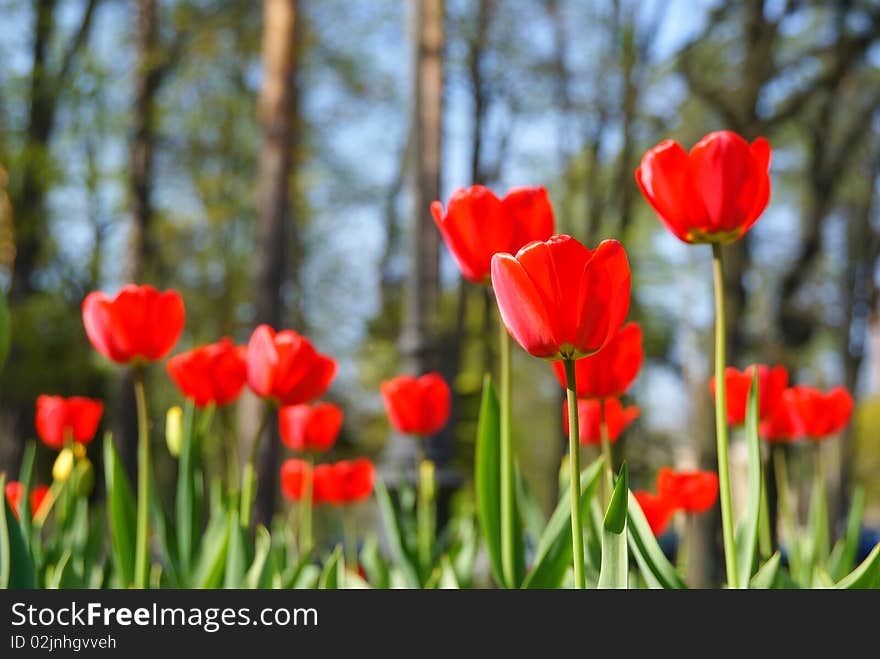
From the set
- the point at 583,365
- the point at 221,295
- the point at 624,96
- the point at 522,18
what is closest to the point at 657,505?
the point at 583,365

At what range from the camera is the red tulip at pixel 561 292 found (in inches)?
44.8

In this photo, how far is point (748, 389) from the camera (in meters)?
2.19

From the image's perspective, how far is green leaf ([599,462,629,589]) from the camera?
1.16 m

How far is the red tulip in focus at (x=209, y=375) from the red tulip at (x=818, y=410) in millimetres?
1336

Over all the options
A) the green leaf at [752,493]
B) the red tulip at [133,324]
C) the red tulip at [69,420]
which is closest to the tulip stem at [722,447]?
the green leaf at [752,493]

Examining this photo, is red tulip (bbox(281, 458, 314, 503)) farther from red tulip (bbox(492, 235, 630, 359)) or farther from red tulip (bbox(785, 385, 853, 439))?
red tulip (bbox(492, 235, 630, 359))

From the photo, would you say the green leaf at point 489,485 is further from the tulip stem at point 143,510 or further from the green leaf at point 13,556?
the green leaf at point 13,556

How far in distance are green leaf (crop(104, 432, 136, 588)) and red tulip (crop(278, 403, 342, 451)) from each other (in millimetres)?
857

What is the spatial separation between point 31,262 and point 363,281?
26.3ft

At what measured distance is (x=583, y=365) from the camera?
5.31 feet

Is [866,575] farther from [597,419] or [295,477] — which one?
[295,477]

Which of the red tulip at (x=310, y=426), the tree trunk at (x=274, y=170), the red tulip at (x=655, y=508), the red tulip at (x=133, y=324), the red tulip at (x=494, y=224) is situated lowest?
the red tulip at (x=655, y=508)

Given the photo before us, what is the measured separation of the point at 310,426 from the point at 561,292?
1.66m

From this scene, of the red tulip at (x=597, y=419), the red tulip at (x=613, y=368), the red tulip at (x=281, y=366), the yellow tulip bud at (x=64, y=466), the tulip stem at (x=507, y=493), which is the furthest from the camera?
the yellow tulip bud at (x=64, y=466)
